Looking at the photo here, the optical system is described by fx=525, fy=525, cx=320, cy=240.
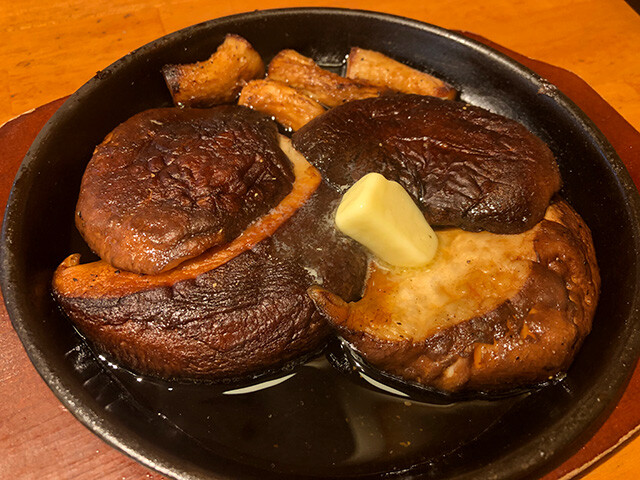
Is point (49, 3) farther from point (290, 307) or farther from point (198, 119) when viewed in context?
point (290, 307)

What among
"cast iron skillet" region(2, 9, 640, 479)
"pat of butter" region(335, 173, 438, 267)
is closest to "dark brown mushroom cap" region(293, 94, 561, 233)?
"pat of butter" region(335, 173, 438, 267)

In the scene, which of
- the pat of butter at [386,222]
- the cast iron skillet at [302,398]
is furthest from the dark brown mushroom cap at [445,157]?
the cast iron skillet at [302,398]

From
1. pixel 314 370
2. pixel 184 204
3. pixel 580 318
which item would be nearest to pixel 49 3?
pixel 184 204

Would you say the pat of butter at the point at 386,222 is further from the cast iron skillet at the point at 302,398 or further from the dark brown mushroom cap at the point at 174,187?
the cast iron skillet at the point at 302,398

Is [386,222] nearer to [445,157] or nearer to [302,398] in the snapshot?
[445,157]

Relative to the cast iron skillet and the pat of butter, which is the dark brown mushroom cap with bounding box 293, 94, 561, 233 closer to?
the pat of butter
